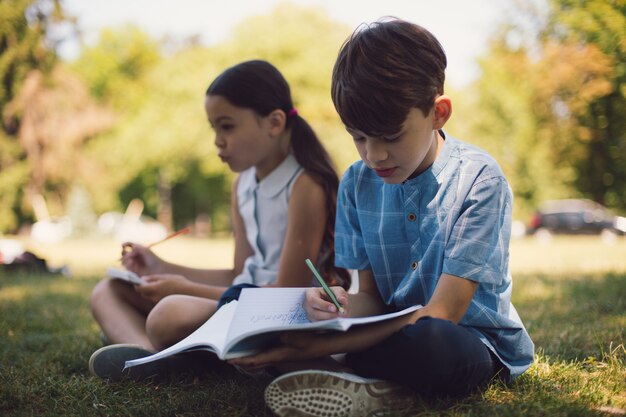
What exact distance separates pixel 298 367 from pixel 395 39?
99 centimetres

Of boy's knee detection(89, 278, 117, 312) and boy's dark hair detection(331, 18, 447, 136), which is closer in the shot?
boy's dark hair detection(331, 18, 447, 136)

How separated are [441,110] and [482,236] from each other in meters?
0.39

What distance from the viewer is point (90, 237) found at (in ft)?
71.8

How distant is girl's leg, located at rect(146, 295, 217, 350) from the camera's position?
2.36 metres

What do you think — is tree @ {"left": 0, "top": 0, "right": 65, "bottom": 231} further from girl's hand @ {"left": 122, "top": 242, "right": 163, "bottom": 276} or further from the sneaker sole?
the sneaker sole

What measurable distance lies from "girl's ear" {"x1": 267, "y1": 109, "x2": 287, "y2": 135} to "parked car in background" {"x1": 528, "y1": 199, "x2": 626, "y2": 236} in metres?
19.4

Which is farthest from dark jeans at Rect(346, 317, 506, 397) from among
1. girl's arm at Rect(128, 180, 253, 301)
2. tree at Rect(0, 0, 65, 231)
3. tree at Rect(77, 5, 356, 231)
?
tree at Rect(0, 0, 65, 231)

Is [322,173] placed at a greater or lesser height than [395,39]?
lesser

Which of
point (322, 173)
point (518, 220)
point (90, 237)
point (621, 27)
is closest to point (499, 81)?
point (518, 220)

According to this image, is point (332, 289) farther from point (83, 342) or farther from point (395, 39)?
point (83, 342)

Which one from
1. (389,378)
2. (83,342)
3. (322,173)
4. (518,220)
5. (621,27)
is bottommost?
(518,220)

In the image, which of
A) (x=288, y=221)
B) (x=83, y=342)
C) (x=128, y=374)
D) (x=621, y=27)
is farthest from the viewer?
(x=621, y=27)

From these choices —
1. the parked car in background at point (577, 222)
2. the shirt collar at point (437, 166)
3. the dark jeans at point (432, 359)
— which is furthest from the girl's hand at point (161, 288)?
the parked car in background at point (577, 222)

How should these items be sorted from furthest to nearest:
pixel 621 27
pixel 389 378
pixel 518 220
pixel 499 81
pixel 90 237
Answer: pixel 518 220
pixel 499 81
pixel 90 237
pixel 621 27
pixel 389 378
